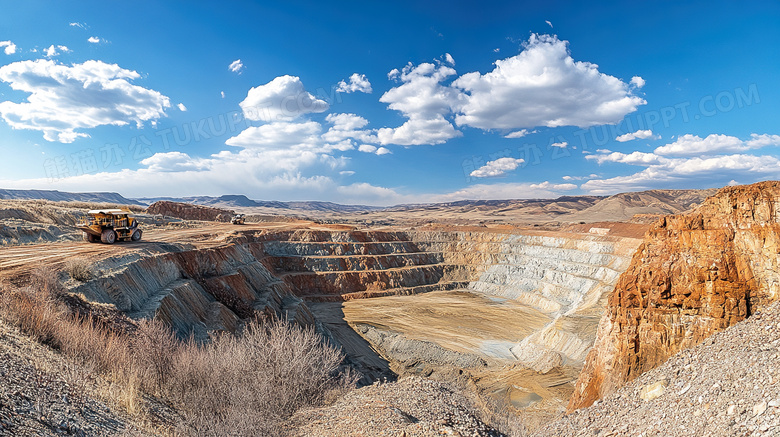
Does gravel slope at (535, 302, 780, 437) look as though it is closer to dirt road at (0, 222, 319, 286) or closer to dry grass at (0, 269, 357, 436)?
dry grass at (0, 269, 357, 436)

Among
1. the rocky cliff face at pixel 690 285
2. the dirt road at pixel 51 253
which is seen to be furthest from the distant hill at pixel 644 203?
the dirt road at pixel 51 253

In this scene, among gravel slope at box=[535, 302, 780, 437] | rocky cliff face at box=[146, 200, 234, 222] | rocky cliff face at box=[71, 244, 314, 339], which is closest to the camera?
gravel slope at box=[535, 302, 780, 437]

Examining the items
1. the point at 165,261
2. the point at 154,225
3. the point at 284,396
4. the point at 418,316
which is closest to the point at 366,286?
the point at 418,316

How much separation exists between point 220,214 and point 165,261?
70.9 metres

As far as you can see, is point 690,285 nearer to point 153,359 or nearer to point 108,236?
point 153,359

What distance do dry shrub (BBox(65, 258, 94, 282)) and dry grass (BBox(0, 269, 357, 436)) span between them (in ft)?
7.01

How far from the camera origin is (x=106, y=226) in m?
25.8

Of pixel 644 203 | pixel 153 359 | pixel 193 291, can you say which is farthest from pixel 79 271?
pixel 644 203

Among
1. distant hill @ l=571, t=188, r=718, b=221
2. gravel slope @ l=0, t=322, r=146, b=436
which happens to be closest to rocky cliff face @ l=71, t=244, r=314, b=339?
gravel slope @ l=0, t=322, r=146, b=436

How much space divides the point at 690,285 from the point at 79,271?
26052mm

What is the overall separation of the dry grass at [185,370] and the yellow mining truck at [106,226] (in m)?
12.2

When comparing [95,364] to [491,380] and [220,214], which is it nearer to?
[491,380]

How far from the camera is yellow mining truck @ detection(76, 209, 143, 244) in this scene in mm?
25500

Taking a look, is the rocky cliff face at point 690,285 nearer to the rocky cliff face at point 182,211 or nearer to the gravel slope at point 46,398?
the gravel slope at point 46,398
